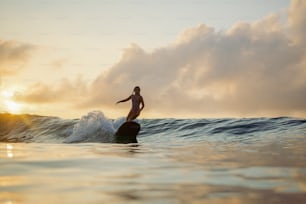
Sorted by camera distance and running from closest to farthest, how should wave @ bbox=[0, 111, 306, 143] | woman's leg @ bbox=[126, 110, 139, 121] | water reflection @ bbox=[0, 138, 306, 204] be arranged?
water reflection @ bbox=[0, 138, 306, 204] → wave @ bbox=[0, 111, 306, 143] → woman's leg @ bbox=[126, 110, 139, 121]

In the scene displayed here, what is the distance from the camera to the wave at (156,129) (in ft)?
51.9

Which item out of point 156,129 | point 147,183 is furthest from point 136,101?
point 147,183

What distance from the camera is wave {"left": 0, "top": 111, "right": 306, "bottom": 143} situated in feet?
51.9

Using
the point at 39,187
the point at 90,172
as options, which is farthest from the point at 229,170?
the point at 39,187

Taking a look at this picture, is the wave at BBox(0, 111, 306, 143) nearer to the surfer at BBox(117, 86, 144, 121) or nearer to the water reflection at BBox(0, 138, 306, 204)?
the surfer at BBox(117, 86, 144, 121)

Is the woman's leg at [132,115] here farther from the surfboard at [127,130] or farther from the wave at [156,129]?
the surfboard at [127,130]

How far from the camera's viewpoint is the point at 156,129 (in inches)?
921

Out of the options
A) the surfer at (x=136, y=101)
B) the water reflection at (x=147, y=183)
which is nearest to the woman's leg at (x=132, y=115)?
the surfer at (x=136, y=101)

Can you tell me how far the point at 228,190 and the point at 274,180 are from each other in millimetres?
780

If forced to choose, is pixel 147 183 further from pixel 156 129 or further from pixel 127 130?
pixel 156 129

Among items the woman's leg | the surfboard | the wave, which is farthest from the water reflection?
the woman's leg

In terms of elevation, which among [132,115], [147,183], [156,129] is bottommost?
[156,129]

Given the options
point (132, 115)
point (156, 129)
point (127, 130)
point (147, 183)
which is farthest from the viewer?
point (156, 129)

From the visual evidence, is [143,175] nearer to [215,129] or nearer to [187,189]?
[187,189]
